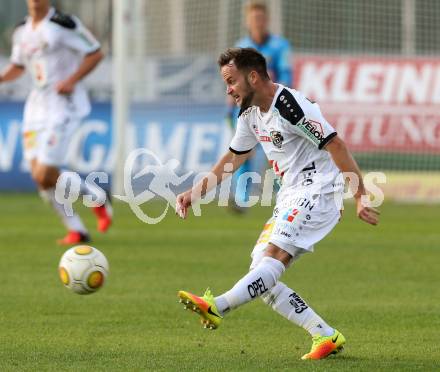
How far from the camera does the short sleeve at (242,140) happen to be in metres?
6.61

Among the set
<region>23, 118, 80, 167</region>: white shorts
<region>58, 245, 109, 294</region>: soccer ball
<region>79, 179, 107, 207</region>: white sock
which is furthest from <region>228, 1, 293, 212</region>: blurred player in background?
<region>58, 245, 109, 294</region>: soccer ball

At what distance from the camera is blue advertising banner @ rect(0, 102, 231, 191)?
701 inches

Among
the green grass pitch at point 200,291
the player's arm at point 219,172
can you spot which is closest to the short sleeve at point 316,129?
the player's arm at point 219,172

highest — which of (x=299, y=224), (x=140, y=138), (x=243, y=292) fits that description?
(x=299, y=224)

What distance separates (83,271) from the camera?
704 cm

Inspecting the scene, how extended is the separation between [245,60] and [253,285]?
1.27 m

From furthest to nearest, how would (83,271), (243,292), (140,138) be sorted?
(140,138)
(83,271)
(243,292)

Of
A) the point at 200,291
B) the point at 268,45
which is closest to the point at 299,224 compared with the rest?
the point at 200,291

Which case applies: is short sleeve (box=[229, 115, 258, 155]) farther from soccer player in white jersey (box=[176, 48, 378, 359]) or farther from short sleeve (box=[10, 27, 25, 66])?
short sleeve (box=[10, 27, 25, 66])

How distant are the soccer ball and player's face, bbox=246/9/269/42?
24.9 feet

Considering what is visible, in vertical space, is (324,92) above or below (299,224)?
below

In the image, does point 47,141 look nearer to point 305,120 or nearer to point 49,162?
point 49,162

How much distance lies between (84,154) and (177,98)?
6.43ft

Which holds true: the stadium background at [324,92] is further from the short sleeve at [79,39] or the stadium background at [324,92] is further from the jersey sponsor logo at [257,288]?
the jersey sponsor logo at [257,288]
